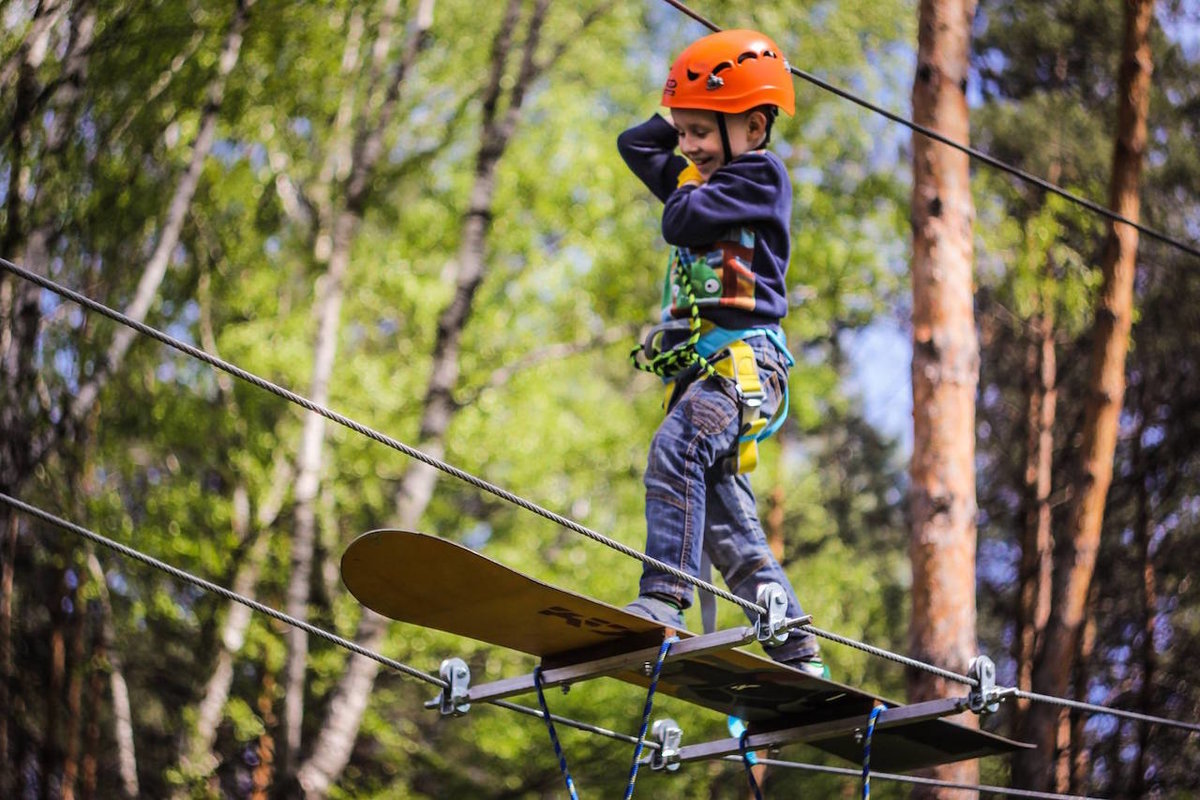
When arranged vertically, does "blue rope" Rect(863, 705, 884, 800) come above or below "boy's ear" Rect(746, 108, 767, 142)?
below

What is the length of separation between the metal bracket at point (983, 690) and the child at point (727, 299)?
1.44 feet

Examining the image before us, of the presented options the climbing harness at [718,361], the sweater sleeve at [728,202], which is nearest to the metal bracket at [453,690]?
the climbing harness at [718,361]

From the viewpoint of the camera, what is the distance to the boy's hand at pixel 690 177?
425 centimetres

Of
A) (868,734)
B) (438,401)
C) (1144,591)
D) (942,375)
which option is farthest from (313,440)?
(1144,591)

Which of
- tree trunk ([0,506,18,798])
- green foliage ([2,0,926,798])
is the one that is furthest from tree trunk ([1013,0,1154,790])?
tree trunk ([0,506,18,798])

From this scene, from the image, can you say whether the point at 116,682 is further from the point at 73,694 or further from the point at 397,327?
the point at 397,327

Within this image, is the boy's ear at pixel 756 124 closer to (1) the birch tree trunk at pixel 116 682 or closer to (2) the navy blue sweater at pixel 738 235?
(2) the navy blue sweater at pixel 738 235

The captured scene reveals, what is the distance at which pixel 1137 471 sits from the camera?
15453 mm

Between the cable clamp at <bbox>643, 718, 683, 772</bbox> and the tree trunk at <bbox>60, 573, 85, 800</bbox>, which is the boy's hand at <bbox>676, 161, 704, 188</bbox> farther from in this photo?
the tree trunk at <bbox>60, 573, 85, 800</bbox>

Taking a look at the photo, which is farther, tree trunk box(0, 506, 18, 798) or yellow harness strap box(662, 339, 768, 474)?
tree trunk box(0, 506, 18, 798)

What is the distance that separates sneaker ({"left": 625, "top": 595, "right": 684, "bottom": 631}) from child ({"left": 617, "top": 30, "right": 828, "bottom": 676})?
0.18 meters

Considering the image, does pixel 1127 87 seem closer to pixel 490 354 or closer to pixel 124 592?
pixel 490 354

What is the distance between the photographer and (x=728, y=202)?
4.00 metres

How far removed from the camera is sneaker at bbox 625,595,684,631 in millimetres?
3633
